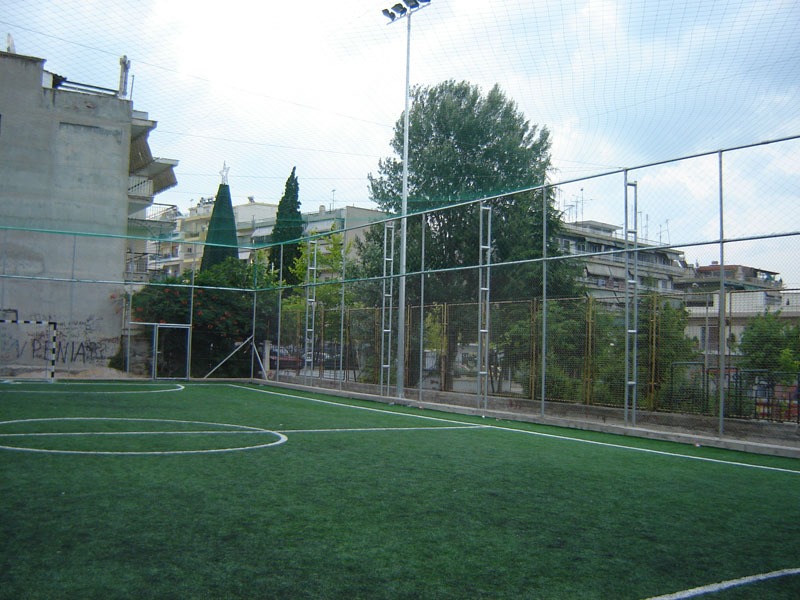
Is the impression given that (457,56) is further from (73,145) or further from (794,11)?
(73,145)

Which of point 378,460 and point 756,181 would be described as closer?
point 378,460

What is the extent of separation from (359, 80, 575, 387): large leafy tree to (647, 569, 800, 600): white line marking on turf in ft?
34.9

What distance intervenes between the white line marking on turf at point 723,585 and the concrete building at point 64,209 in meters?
21.3

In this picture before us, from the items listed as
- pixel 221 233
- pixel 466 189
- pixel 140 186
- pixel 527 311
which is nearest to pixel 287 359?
pixel 466 189

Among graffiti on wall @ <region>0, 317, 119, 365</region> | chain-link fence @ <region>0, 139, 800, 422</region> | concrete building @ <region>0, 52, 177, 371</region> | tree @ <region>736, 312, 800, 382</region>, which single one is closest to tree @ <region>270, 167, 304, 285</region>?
concrete building @ <region>0, 52, 177, 371</region>

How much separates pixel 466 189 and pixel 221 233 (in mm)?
16257

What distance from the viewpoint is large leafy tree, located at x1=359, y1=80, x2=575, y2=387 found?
15969mm

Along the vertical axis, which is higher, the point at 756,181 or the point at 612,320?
the point at 756,181

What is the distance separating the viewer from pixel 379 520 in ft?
17.3

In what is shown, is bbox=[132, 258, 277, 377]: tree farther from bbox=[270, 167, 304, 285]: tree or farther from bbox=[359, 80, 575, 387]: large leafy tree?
bbox=[270, 167, 304, 285]: tree

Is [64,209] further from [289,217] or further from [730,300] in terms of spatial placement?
[730,300]

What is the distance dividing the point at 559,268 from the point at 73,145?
20.8m

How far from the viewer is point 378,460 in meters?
8.04

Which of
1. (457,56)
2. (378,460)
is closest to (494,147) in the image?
(457,56)
